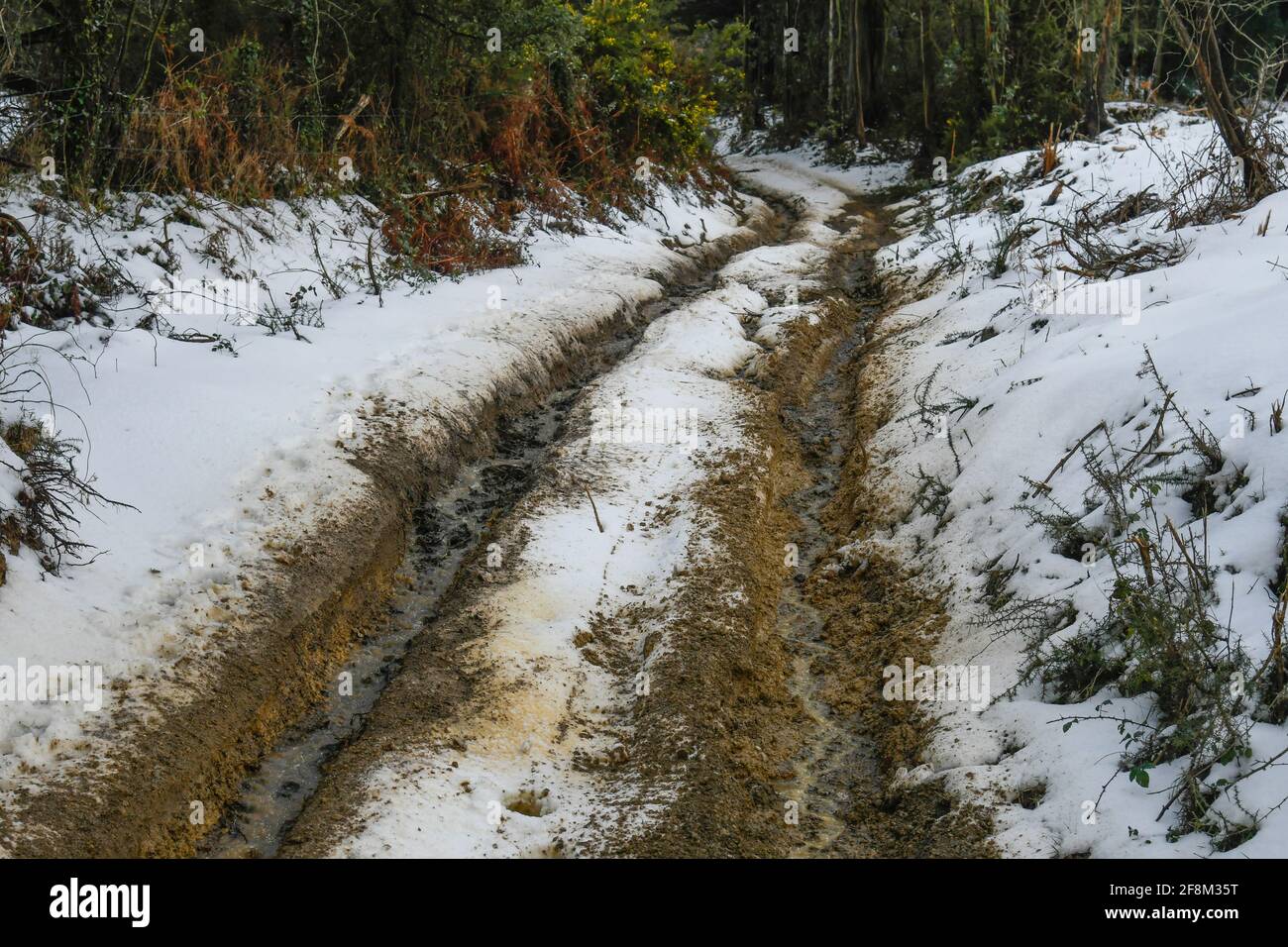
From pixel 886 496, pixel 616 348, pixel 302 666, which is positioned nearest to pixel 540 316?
pixel 616 348

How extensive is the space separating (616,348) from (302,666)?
17.5ft

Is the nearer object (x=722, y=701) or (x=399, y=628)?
(x=722, y=701)

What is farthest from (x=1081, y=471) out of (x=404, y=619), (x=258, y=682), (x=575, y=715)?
(x=258, y=682)

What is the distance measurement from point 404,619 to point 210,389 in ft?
7.54

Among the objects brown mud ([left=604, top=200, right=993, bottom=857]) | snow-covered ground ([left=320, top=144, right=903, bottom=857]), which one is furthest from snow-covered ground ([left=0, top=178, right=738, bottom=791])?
brown mud ([left=604, top=200, right=993, bottom=857])

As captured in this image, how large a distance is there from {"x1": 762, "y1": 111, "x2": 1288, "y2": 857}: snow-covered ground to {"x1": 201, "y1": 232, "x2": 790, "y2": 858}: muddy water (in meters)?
2.41

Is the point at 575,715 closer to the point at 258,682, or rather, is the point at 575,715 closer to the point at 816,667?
the point at 816,667

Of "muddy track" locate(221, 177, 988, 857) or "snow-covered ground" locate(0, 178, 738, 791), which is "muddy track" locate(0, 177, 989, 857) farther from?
"snow-covered ground" locate(0, 178, 738, 791)

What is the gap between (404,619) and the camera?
218 inches

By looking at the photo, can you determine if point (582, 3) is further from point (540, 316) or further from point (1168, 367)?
point (1168, 367)

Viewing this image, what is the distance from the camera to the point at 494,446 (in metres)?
7.50

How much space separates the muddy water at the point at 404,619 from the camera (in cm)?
412

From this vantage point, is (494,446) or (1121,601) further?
(494,446)
